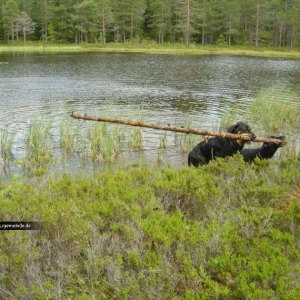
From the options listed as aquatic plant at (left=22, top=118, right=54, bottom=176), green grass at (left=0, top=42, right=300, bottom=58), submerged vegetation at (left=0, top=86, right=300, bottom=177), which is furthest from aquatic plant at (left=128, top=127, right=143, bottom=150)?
green grass at (left=0, top=42, right=300, bottom=58)

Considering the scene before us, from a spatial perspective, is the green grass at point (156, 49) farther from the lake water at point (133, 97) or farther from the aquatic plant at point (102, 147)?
the aquatic plant at point (102, 147)

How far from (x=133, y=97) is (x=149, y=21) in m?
80.5

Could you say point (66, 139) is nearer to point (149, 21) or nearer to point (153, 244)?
point (153, 244)

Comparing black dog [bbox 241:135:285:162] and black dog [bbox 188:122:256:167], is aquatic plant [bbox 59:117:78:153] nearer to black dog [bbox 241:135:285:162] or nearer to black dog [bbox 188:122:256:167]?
black dog [bbox 188:122:256:167]

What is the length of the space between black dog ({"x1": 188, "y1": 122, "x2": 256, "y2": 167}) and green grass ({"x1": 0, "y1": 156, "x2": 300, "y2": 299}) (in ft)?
6.56

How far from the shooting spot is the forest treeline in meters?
86.9

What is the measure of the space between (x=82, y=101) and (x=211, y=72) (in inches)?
803

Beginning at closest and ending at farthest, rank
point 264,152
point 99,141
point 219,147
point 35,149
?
1. point 264,152
2. point 219,147
3. point 35,149
4. point 99,141

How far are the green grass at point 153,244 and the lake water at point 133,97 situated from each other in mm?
5122

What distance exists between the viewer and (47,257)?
12.8 feet

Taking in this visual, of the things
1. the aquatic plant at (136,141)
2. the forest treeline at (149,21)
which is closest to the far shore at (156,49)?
the forest treeline at (149,21)

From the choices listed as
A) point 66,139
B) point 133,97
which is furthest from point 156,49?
Answer: point 66,139

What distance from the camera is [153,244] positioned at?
4109mm

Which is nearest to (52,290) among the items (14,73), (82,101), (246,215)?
(246,215)
